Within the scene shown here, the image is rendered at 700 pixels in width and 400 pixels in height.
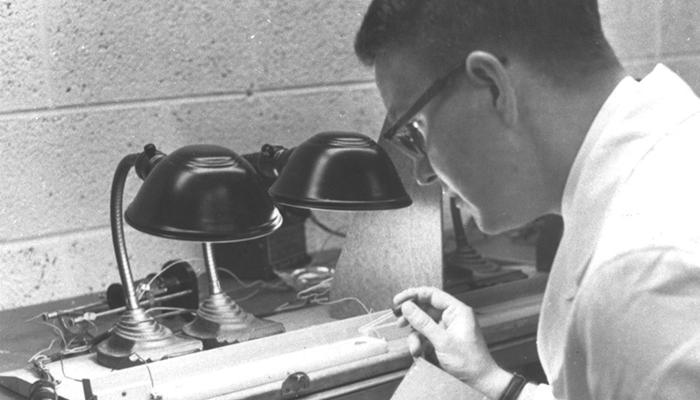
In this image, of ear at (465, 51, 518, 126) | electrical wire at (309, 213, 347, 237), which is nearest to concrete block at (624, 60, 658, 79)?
electrical wire at (309, 213, 347, 237)

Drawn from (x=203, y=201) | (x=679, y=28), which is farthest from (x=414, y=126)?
(x=679, y=28)

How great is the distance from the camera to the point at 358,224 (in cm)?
202

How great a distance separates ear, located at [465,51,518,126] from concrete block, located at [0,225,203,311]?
1271 mm

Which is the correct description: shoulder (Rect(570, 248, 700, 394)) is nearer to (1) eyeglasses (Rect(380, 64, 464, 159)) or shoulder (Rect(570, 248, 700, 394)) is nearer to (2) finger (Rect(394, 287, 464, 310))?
(1) eyeglasses (Rect(380, 64, 464, 159))

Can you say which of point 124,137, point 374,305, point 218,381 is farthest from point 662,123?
point 124,137

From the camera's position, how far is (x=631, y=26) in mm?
3059

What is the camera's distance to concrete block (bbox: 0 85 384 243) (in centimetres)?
209

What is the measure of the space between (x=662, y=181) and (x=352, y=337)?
0.81m

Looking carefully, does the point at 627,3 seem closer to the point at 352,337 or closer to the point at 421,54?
the point at 352,337

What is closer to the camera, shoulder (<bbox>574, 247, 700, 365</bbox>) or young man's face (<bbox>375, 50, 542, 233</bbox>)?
shoulder (<bbox>574, 247, 700, 365</bbox>)

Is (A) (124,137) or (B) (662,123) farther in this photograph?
(A) (124,137)

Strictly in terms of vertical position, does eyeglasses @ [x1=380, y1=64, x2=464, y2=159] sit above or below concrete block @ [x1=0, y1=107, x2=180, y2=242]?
above

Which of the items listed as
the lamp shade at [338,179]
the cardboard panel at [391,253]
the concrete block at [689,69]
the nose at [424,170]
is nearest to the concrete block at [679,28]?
the concrete block at [689,69]

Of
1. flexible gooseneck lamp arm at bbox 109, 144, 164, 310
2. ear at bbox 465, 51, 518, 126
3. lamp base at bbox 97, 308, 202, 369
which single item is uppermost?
ear at bbox 465, 51, 518, 126
